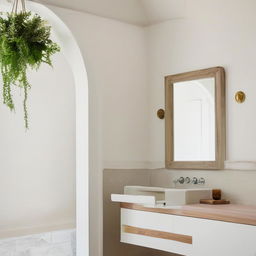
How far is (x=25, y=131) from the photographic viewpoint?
5.09 m

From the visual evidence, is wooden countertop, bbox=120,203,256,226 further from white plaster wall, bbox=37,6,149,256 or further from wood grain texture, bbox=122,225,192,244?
white plaster wall, bbox=37,6,149,256

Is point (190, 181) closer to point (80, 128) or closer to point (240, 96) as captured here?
point (240, 96)

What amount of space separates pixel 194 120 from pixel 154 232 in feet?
3.15

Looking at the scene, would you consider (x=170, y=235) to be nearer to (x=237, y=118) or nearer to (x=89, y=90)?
(x=237, y=118)

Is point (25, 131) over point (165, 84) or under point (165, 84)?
under

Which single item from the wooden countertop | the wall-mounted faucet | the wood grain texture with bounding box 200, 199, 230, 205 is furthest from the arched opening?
the wood grain texture with bounding box 200, 199, 230, 205

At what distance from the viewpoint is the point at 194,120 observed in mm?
4098

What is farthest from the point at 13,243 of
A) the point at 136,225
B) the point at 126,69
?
the point at 126,69

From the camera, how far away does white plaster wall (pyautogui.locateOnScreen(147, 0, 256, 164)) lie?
3727 millimetres

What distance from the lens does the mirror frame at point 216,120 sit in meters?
3.88

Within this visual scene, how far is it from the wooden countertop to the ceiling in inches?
63.1

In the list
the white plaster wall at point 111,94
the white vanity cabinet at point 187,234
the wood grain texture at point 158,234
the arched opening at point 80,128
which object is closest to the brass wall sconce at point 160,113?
the white plaster wall at point 111,94

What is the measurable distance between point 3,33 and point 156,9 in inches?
63.9

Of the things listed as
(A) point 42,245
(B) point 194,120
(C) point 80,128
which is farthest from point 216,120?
(A) point 42,245
